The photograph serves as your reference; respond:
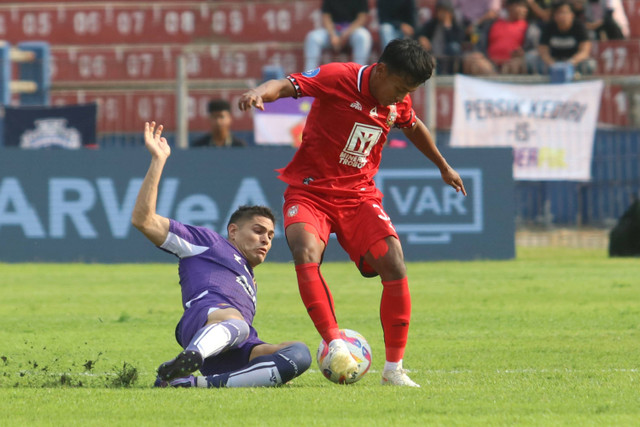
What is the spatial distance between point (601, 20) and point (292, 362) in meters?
15.8

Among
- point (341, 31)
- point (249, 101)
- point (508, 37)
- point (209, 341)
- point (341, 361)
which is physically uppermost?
point (341, 31)

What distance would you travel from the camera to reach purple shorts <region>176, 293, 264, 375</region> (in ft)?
19.5

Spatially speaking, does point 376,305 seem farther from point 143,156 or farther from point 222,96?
point 222,96

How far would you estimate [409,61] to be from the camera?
6168 millimetres

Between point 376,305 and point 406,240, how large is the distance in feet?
14.9

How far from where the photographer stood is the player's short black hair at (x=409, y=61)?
20.2 ft

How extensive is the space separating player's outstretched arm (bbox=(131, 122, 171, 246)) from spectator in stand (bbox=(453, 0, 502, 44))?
1518 centimetres

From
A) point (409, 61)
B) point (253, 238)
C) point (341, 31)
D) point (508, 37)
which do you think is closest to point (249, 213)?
point (253, 238)

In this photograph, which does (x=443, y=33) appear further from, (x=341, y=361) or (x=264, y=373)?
(x=264, y=373)

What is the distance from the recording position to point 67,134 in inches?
664

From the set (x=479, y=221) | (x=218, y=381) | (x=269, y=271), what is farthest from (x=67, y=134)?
(x=218, y=381)

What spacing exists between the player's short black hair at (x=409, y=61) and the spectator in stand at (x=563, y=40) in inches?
495

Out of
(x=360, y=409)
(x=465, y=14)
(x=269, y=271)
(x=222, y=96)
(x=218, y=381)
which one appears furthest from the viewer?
(x=465, y=14)

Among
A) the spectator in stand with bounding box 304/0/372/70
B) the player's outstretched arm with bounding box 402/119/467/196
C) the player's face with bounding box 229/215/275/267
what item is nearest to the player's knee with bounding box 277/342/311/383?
the player's face with bounding box 229/215/275/267
